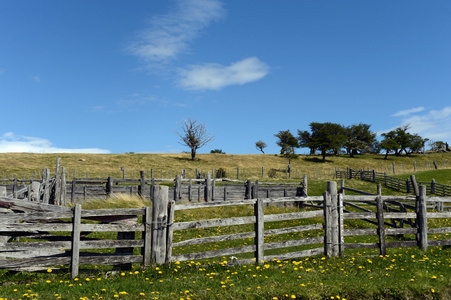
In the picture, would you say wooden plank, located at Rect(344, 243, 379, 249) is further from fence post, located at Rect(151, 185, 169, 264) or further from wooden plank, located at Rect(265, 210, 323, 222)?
fence post, located at Rect(151, 185, 169, 264)

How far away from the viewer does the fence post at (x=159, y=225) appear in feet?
29.6

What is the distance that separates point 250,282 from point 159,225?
2641 millimetres

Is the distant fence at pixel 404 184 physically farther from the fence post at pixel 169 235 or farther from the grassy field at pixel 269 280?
the fence post at pixel 169 235

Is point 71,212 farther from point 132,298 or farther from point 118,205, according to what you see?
point 118,205

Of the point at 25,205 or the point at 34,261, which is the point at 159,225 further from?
the point at 25,205

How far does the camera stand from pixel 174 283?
7.62m

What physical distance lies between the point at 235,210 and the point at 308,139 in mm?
72195

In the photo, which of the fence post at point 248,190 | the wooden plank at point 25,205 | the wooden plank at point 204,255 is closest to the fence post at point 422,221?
the wooden plank at point 204,255

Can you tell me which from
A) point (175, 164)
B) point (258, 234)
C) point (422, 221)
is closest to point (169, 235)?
point (258, 234)

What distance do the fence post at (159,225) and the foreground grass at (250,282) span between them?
0.37 metres

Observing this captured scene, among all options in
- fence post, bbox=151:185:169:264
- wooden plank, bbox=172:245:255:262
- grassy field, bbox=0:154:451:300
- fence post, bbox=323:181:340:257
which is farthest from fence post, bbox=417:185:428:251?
fence post, bbox=151:185:169:264

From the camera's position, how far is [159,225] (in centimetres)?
914

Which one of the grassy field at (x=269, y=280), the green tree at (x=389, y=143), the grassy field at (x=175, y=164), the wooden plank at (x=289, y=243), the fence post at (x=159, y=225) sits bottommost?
the grassy field at (x=269, y=280)

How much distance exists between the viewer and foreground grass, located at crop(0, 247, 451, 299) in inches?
279
